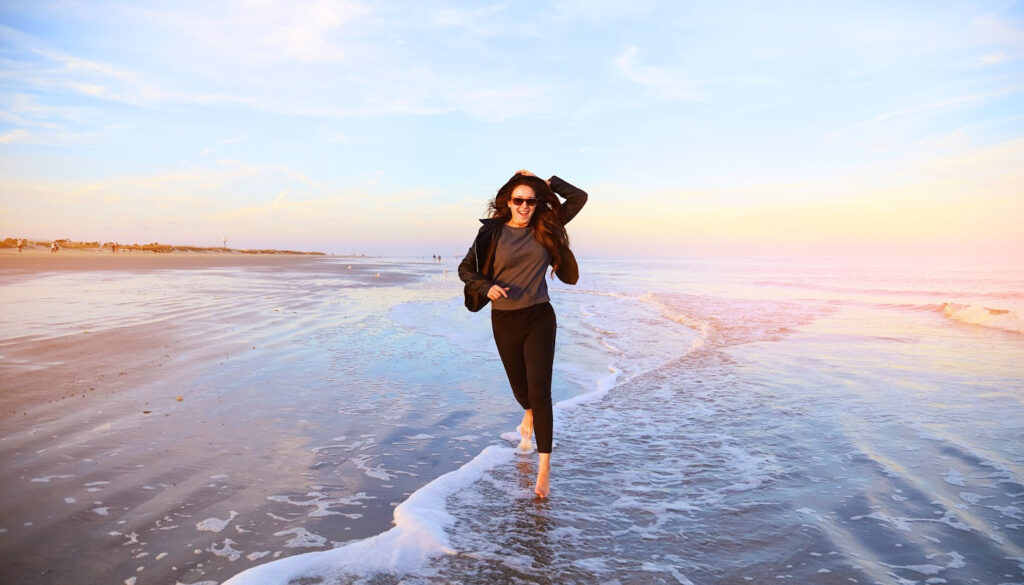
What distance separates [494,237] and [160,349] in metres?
6.61

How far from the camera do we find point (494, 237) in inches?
169

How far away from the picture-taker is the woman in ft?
13.6

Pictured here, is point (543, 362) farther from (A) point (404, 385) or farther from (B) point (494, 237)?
(A) point (404, 385)

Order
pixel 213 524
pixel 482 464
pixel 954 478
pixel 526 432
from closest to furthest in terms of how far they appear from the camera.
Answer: pixel 213 524
pixel 954 478
pixel 482 464
pixel 526 432

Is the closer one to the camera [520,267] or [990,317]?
[520,267]

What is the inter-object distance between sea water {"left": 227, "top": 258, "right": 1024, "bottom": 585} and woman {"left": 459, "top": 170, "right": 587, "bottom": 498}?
0.85 m

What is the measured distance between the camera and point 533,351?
13.7 feet

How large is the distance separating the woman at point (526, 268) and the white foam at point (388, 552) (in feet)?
3.04

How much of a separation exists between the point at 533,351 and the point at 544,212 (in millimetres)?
1044

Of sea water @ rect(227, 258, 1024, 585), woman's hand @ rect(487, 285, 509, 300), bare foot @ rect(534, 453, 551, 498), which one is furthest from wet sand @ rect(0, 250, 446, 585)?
woman's hand @ rect(487, 285, 509, 300)

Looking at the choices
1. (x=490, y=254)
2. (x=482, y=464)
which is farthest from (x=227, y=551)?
(x=490, y=254)

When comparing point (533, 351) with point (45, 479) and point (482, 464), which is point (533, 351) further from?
point (45, 479)

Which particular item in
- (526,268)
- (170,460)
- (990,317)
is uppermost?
(526,268)

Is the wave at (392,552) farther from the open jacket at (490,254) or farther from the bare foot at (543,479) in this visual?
the open jacket at (490,254)
